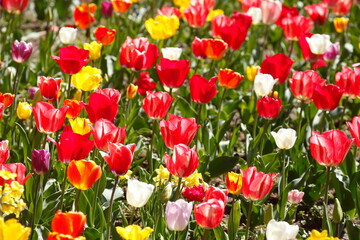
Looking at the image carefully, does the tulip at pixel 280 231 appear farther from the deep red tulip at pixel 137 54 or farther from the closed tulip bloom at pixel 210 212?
the deep red tulip at pixel 137 54

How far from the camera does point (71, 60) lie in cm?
367

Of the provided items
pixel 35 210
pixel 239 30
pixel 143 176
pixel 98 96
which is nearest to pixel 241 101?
pixel 239 30

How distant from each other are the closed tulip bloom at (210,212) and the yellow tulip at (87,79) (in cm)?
127

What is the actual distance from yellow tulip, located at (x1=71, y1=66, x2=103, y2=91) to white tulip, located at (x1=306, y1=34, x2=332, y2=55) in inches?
52.2

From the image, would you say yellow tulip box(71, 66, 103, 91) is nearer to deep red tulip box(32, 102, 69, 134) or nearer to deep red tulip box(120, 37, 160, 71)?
deep red tulip box(120, 37, 160, 71)

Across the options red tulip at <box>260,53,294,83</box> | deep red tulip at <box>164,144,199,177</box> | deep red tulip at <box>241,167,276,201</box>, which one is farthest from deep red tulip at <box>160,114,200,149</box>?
red tulip at <box>260,53,294,83</box>

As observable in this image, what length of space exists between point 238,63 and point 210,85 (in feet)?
5.80

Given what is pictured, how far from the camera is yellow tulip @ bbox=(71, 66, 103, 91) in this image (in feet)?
12.3

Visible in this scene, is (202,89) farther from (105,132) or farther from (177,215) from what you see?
(177,215)

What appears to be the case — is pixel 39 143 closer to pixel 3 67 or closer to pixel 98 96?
pixel 98 96

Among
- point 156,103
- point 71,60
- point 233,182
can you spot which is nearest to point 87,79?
point 71,60

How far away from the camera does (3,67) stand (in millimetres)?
4891

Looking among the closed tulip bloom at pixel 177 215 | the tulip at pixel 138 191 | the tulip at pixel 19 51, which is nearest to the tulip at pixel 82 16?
the tulip at pixel 19 51

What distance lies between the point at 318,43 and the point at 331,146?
4.99 feet
